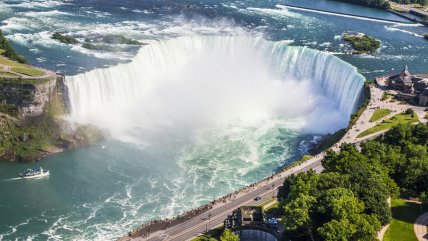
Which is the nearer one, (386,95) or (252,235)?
(252,235)

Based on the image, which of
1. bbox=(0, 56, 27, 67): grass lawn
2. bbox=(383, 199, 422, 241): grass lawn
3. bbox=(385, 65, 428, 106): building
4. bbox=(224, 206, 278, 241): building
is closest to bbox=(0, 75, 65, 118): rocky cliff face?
bbox=(0, 56, 27, 67): grass lawn

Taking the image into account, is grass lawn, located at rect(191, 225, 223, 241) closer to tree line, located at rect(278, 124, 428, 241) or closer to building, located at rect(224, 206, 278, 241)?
building, located at rect(224, 206, 278, 241)

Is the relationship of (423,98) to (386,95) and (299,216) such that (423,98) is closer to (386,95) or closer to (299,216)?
(386,95)

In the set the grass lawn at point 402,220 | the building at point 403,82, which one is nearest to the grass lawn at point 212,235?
the grass lawn at point 402,220

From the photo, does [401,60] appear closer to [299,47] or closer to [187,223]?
[299,47]

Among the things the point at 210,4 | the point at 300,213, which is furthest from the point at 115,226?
the point at 210,4

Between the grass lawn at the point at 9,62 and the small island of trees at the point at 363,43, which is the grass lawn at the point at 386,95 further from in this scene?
the grass lawn at the point at 9,62

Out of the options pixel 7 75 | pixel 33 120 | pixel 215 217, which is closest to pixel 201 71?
pixel 33 120
